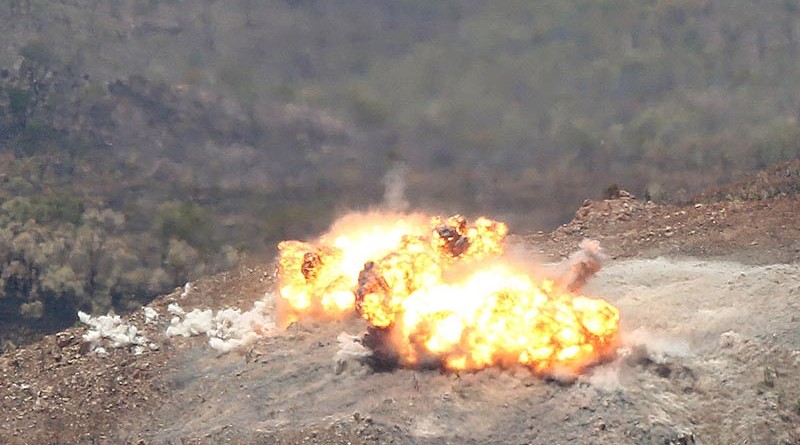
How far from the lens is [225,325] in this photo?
117 feet

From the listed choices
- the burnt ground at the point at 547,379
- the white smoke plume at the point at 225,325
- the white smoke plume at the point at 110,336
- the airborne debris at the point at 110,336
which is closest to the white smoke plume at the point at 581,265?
the burnt ground at the point at 547,379

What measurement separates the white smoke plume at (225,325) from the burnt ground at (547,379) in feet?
1.81

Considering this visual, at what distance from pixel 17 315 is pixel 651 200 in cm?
4009

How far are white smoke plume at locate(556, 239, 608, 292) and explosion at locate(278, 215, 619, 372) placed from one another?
12 centimetres

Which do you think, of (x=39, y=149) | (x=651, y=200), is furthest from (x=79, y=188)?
(x=651, y=200)

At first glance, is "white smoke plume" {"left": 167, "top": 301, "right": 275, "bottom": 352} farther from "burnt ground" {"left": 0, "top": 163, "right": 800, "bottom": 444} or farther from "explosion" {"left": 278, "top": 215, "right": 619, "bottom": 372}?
"explosion" {"left": 278, "top": 215, "right": 619, "bottom": 372}

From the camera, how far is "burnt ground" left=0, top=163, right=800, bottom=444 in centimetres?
2456

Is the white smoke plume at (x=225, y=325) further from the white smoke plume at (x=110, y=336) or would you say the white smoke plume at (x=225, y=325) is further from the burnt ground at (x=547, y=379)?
the white smoke plume at (x=110, y=336)

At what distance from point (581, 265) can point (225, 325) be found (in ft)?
49.2

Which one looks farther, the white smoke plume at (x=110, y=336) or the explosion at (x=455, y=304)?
the white smoke plume at (x=110, y=336)

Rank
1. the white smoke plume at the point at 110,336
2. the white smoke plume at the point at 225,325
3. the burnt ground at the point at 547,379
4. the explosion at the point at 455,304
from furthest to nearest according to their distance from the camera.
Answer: the white smoke plume at the point at 110,336 < the white smoke plume at the point at 225,325 < the explosion at the point at 455,304 < the burnt ground at the point at 547,379

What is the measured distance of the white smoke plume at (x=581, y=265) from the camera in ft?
107

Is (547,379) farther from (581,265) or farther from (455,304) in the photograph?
(581,265)

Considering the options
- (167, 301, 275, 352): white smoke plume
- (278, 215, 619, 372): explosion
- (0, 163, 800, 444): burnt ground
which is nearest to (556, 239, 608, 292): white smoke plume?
(278, 215, 619, 372): explosion
